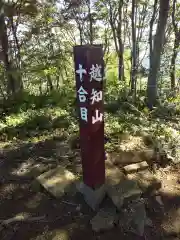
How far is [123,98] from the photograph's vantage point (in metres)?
6.30

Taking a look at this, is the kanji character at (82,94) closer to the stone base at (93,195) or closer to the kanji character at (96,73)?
the kanji character at (96,73)

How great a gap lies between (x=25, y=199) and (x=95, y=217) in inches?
35.5

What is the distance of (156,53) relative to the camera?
217 inches

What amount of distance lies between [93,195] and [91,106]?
1033mm

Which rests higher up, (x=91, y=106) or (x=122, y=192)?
(x=91, y=106)

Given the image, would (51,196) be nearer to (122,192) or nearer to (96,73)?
(122,192)

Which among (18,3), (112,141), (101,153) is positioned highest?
(18,3)

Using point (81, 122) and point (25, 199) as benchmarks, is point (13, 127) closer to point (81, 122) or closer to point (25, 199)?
point (25, 199)

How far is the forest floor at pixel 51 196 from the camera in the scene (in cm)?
220

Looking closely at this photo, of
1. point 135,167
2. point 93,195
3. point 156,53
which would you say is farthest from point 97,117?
point 156,53

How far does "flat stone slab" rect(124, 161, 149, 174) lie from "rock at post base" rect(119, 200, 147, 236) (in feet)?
2.18

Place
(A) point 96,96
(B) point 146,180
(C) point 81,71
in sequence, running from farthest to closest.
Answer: (B) point 146,180
(A) point 96,96
(C) point 81,71

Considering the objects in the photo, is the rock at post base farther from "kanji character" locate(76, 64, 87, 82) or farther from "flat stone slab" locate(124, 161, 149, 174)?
"kanji character" locate(76, 64, 87, 82)

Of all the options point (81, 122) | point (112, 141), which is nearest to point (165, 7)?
point (112, 141)
